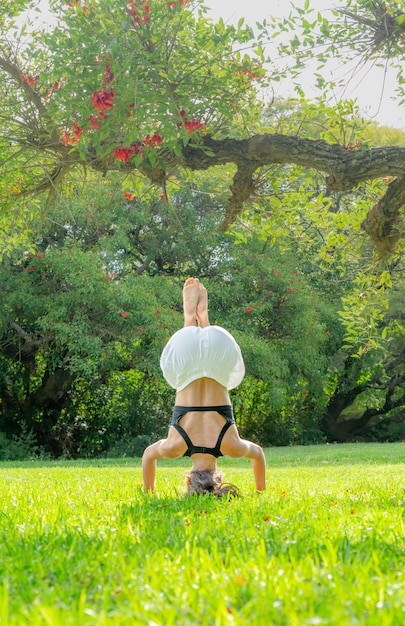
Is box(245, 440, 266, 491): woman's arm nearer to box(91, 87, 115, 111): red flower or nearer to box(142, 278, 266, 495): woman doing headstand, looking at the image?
box(142, 278, 266, 495): woman doing headstand

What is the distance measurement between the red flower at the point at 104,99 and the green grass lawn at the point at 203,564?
2573 mm

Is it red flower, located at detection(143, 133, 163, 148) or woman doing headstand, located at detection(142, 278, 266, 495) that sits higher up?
red flower, located at detection(143, 133, 163, 148)

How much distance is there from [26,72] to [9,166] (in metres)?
0.88

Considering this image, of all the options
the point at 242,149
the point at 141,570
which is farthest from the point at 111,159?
the point at 141,570

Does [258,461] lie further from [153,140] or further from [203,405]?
[153,140]

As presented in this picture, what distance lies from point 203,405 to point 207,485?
0.52 meters

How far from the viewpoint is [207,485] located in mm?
4527

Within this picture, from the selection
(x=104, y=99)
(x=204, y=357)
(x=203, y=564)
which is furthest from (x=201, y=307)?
(x=203, y=564)

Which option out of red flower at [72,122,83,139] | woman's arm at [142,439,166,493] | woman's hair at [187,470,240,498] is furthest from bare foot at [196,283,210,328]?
red flower at [72,122,83,139]

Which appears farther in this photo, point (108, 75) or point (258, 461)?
point (108, 75)

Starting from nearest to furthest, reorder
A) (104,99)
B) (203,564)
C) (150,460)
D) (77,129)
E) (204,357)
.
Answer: (203,564), (204,357), (150,460), (104,99), (77,129)

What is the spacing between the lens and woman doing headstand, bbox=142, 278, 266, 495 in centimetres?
438

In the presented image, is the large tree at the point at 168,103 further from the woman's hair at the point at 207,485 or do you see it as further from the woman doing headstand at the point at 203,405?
the woman's hair at the point at 207,485

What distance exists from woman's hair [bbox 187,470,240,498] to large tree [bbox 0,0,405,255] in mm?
2183
